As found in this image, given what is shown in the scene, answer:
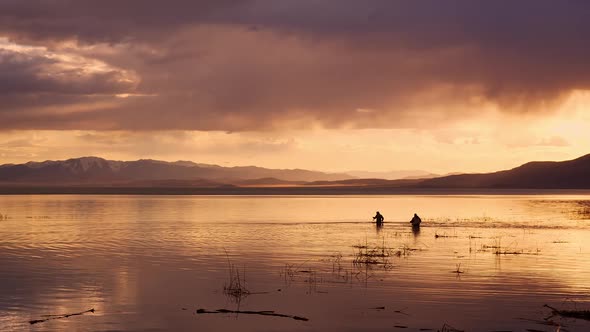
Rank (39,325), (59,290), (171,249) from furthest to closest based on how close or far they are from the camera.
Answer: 1. (171,249)
2. (59,290)
3. (39,325)

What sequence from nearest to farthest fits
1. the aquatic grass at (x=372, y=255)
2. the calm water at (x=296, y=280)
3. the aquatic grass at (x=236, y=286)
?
the calm water at (x=296, y=280), the aquatic grass at (x=236, y=286), the aquatic grass at (x=372, y=255)

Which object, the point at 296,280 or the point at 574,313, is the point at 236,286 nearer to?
the point at 296,280

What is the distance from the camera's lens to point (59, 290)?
29281 millimetres

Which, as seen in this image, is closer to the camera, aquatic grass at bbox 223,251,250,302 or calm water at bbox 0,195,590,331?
calm water at bbox 0,195,590,331

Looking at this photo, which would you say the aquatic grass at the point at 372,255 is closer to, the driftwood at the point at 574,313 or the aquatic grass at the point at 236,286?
the aquatic grass at the point at 236,286

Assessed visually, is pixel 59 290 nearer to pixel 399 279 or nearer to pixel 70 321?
pixel 70 321

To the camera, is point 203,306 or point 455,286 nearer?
point 203,306

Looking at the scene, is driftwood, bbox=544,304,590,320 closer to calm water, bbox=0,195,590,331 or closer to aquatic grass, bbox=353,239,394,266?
calm water, bbox=0,195,590,331

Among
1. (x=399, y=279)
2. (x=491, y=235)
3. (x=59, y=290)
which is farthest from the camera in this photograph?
(x=491, y=235)

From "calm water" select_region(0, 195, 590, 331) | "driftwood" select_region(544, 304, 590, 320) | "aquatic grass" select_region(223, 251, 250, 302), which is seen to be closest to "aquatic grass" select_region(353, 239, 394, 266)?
"calm water" select_region(0, 195, 590, 331)

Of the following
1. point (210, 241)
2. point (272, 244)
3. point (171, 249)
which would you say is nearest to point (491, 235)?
point (272, 244)

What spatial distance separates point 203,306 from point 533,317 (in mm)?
11693

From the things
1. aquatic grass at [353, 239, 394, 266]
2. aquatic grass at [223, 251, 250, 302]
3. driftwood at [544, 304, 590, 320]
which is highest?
aquatic grass at [353, 239, 394, 266]

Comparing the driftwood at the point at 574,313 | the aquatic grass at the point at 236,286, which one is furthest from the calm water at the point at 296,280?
the driftwood at the point at 574,313
